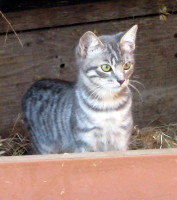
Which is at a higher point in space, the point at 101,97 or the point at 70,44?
the point at 70,44

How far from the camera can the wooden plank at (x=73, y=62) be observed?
168 inches

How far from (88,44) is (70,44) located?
32.7 inches

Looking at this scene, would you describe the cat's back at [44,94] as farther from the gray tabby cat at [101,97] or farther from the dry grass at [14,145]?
the dry grass at [14,145]

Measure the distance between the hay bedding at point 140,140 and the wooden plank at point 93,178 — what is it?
1.29 meters

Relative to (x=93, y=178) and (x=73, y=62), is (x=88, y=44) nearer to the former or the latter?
(x=73, y=62)

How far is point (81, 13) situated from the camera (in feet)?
13.9

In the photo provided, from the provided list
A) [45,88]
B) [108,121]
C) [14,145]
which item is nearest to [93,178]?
[108,121]

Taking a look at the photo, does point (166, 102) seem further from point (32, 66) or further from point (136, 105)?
point (32, 66)

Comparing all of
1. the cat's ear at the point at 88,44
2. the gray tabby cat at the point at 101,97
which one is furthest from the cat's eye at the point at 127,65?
the cat's ear at the point at 88,44

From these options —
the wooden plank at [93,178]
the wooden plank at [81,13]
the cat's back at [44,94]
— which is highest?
the wooden plank at [81,13]

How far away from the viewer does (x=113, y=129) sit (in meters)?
3.52

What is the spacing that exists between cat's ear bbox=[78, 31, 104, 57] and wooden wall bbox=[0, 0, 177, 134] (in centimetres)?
65

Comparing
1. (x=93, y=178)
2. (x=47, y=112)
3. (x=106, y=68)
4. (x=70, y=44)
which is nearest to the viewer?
(x=93, y=178)

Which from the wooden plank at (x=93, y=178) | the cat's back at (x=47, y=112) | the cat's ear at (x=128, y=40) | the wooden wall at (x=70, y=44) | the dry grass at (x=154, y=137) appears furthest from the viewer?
the wooden wall at (x=70, y=44)
